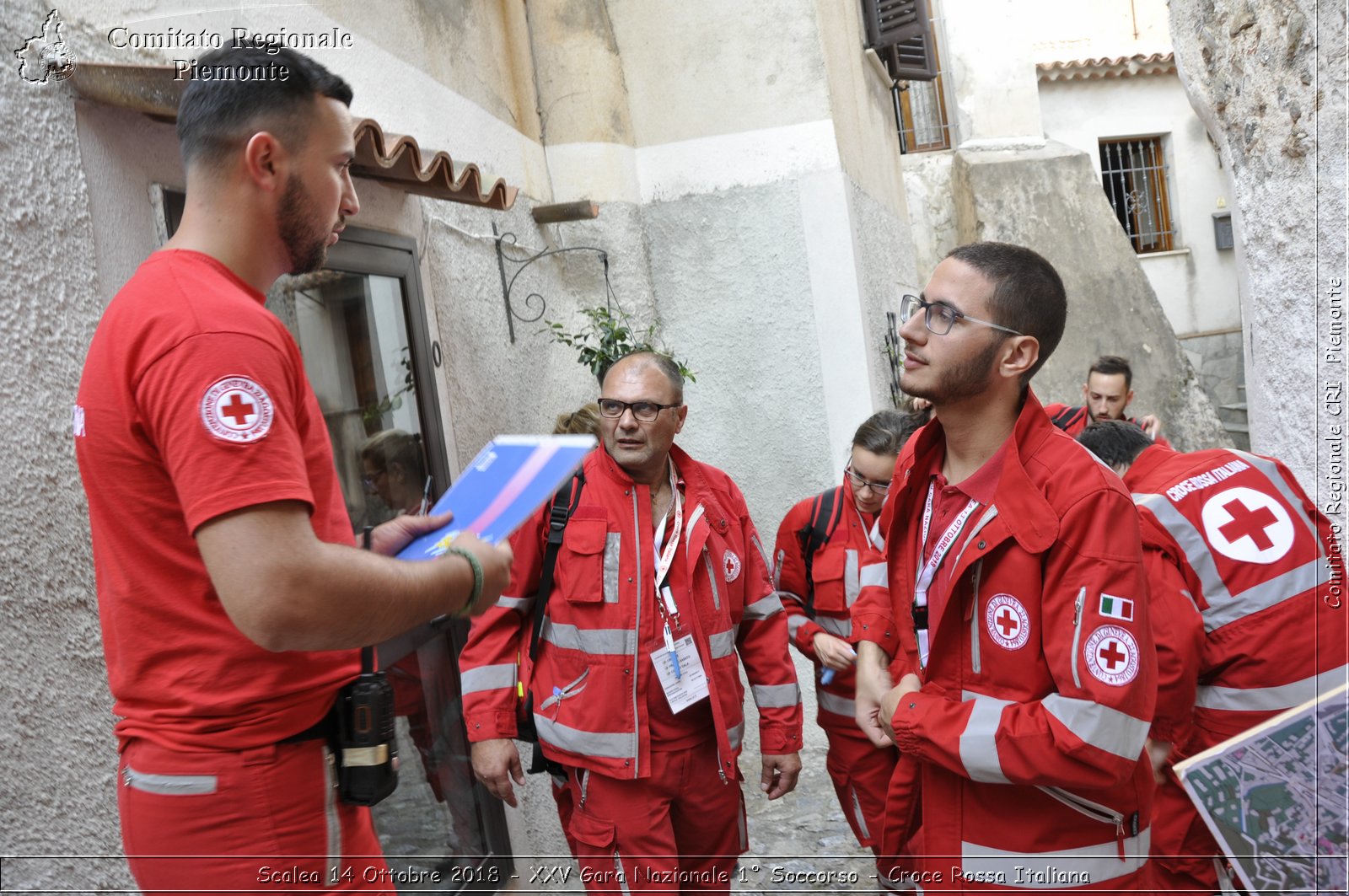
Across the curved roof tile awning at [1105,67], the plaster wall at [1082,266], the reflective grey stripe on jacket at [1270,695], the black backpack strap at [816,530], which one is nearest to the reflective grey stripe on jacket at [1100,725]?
the reflective grey stripe on jacket at [1270,695]

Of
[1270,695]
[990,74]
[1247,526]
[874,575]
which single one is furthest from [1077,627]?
[990,74]

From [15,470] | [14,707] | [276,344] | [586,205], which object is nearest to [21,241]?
[15,470]

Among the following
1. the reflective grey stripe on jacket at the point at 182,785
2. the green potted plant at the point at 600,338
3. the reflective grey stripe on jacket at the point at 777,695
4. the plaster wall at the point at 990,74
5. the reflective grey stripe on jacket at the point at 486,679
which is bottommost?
the reflective grey stripe on jacket at the point at 777,695

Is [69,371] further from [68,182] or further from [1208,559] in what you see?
[1208,559]

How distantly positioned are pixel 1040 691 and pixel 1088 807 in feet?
0.86

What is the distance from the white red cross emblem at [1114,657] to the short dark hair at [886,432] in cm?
203

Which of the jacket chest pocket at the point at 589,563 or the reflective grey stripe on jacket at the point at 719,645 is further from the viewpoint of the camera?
the reflective grey stripe on jacket at the point at 719,645

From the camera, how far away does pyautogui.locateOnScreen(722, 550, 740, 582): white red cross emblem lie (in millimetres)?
3617

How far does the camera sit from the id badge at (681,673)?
3.29 m

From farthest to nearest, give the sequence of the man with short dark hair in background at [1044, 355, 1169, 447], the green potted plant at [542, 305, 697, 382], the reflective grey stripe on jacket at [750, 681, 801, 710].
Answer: the green potted plant at [542, 305, 697, 382]
the man with short dark hair in background at [1044, 355, 1169, 447]
the reflective grey stripe on jacket at [750, 681, 801, 710]

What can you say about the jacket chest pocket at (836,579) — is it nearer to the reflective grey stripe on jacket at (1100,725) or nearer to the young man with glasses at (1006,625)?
the young man with glasses at (1006,625)

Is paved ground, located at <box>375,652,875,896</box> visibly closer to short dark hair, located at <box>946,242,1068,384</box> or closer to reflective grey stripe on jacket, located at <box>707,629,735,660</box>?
reflective grey stripe on jacket, located at <box>707,629,735,660</box>

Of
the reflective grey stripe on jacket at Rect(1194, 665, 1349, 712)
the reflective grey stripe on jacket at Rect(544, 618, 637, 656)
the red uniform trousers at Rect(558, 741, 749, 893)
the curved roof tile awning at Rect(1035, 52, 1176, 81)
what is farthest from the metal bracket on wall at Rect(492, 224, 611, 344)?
the curved roof tile awning at Rect(1035, 52, 1176, 81)

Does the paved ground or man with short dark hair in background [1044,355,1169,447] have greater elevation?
man with short dark hair in background [1044,355,1169,447]
